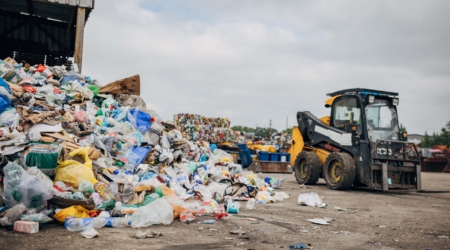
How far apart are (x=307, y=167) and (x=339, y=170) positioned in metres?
1.35

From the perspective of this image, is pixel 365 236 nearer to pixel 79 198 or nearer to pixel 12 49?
pixel 79 198

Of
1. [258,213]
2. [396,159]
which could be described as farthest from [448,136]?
[258,213]

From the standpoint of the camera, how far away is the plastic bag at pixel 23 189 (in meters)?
4.58

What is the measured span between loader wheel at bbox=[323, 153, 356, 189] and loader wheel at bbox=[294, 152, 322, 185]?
0.46 meters

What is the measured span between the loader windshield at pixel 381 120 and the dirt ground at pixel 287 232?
241 centimetres

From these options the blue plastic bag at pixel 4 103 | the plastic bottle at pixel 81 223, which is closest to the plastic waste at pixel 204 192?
the plastic bottle at pixel 81 223

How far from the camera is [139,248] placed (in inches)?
151

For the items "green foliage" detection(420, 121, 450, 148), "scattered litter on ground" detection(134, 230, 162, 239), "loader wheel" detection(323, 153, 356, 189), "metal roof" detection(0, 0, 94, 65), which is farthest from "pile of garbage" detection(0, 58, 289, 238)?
"green foliage" detection(420, 121, 450, 148)

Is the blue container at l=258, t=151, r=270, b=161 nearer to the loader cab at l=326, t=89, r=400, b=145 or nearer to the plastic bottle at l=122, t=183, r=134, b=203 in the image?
the loader cab at l=326, t=89, r=400, b=145

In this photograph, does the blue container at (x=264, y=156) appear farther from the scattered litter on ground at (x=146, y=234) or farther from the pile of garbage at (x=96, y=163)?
the scattered litter on ground at (x=146, y=234)

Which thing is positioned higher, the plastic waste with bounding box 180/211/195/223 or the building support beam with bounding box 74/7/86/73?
the building support beam with bounding box 74/7/86/73

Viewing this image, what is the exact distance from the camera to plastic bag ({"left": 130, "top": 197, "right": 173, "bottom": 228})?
4867 mm

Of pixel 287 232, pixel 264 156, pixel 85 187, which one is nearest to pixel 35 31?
pixel 264 156

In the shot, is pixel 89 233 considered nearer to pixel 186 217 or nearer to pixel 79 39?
pixel 186 217
